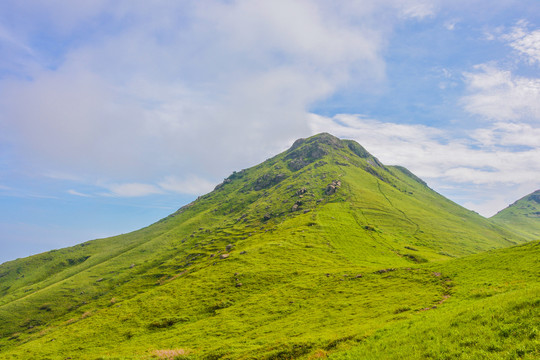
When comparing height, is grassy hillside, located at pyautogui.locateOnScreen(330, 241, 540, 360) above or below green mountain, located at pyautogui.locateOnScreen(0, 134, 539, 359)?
above

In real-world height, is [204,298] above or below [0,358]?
above

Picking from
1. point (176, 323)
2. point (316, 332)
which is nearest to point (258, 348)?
point (316, 332)

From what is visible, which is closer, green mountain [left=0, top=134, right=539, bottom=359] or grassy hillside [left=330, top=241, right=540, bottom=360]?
grassy hillside [left=330, top=241, right=540, bottom=360]

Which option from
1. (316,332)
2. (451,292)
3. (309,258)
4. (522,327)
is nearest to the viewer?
(522,327)

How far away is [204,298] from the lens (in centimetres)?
7638

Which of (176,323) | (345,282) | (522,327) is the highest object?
(522,327)

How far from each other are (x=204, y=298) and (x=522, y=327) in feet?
255

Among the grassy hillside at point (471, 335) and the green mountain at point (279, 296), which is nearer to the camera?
the grassy hillside at point (471, 335)

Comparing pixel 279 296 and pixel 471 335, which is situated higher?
pixel 471 335

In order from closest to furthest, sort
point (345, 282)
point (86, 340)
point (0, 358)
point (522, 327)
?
point (522, 327) → point (345, 282) → point (86, 340) → point (0, 358)

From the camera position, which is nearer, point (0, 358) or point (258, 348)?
point (258, 348)

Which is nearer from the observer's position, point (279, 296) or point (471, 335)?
point (471, 335)

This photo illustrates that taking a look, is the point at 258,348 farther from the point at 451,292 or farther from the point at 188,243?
the point at 188,243

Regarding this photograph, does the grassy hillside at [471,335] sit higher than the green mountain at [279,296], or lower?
higher
